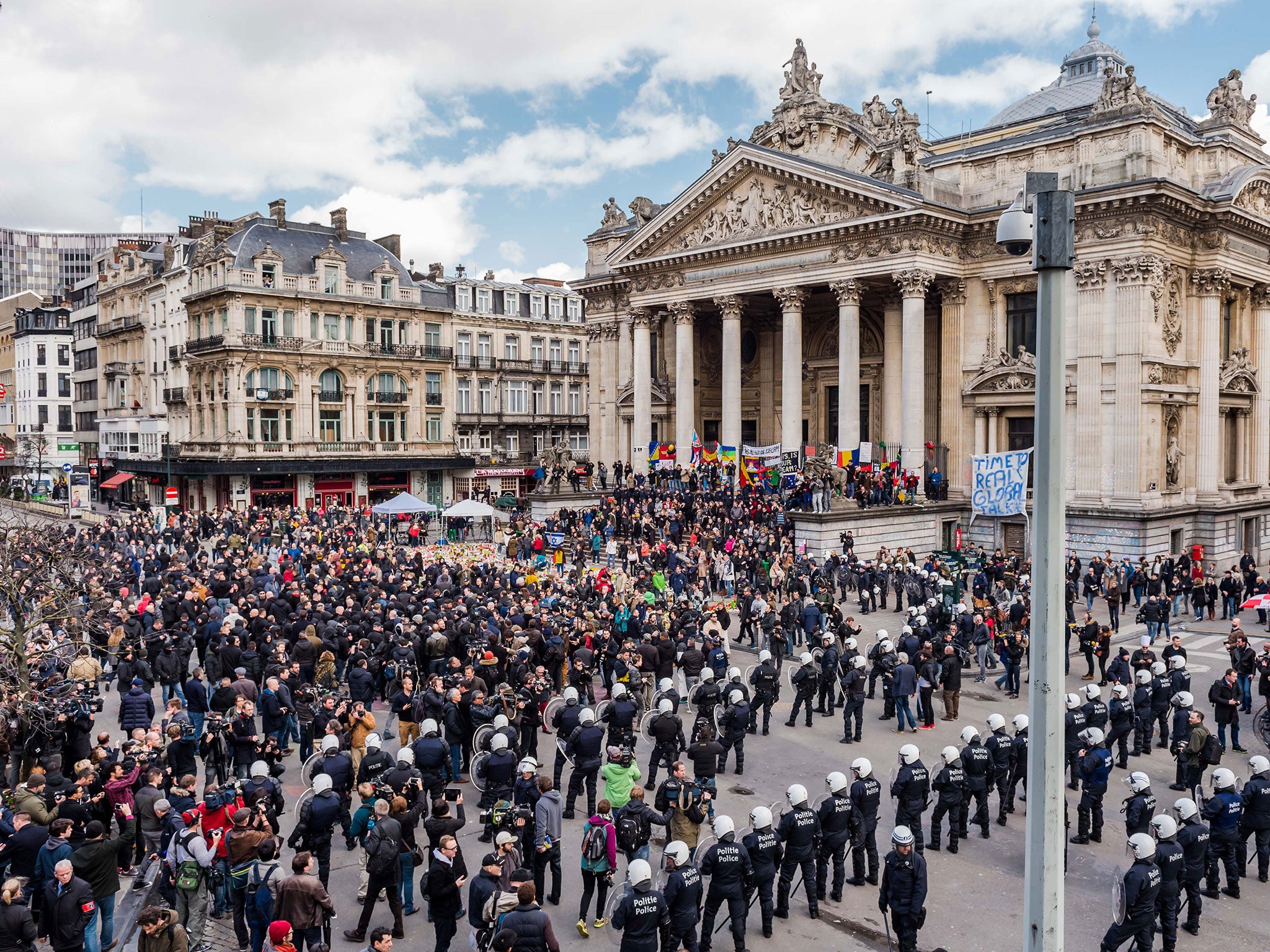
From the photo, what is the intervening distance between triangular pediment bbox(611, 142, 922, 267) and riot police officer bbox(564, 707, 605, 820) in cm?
3067

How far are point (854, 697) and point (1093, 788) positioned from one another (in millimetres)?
4949

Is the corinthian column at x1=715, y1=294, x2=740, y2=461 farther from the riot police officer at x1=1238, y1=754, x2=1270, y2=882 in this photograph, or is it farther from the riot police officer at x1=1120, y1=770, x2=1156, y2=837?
the riot police officer at x1=1120, y1=770, x2=1156, y2=837

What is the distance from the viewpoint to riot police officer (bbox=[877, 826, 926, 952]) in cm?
1066

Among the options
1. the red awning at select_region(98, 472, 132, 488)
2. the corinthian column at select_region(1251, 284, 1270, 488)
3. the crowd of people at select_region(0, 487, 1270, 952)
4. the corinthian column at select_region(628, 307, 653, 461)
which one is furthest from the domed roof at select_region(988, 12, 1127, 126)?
the red awning at select_region(98, 472, 132, 488)

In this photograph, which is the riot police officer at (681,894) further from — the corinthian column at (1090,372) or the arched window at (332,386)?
the arched window at (332,386)

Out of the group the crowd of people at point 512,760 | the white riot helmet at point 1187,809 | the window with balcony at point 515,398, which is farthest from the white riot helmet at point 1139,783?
the window with balcony at point 515,398

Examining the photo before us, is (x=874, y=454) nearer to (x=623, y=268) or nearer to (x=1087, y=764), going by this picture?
(x=623, y=268)

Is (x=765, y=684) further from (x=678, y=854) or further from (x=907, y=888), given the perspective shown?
(x=678, y=854)

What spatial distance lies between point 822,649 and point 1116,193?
994 inches

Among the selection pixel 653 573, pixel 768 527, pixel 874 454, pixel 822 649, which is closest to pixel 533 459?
pixel 874 454

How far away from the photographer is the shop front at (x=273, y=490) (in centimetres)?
5622

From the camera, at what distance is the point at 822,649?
20203mm

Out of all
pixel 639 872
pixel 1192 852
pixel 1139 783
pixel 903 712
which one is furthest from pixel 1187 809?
pixel 903 712

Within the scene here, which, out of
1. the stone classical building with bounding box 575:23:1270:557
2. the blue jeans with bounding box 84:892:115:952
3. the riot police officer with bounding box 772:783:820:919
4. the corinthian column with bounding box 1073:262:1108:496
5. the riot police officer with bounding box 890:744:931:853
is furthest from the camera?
the corinthian column with bounding box 1073:262:1108:496
